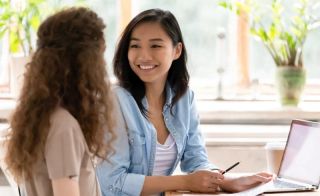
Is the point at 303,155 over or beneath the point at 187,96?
beneath

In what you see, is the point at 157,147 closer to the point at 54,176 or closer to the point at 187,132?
the point at 187,132

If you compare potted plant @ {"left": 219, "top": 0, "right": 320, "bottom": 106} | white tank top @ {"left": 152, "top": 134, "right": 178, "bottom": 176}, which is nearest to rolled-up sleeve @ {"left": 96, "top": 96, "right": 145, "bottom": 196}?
white tank top @ {"left": 152, "top": 134, "right": 178, "bottom": 176}

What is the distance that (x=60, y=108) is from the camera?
155cm

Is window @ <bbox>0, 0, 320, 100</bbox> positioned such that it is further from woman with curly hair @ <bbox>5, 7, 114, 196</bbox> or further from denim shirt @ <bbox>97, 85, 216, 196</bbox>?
woman with curly hair @ <bbox>5, 7, 114, 196</bbox>

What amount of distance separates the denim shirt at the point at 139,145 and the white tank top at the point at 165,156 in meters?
0.02

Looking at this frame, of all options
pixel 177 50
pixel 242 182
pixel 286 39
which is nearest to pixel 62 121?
pixel 242 182

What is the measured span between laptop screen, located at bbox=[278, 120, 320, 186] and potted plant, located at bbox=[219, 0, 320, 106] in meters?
1.10

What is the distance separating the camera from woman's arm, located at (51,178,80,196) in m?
1.50

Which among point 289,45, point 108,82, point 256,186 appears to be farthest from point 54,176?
point 289,45

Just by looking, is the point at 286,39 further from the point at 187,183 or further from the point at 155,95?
the point at 187,183

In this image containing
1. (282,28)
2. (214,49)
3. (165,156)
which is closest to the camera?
(165,156)

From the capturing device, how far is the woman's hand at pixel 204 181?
207 cm

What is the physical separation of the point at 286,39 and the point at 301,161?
48.3 inches

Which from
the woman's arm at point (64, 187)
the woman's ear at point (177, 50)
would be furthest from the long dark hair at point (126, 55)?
the woman's arm at point (64, 187)
